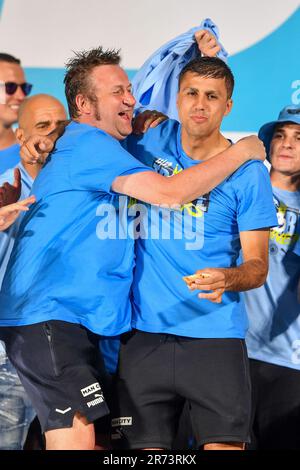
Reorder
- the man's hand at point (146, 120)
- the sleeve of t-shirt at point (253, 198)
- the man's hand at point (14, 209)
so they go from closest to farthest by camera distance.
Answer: the man's hand at point (14, 209)
the sleeve of t-shirt at point (253, 198)
the man's hand at point (146, 120)

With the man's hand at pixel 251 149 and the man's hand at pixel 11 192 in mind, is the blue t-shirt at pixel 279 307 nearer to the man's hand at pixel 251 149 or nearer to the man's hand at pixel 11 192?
the man's hand at pixel 251 149

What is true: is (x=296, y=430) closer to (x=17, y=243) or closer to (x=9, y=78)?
(x=17, y=243)

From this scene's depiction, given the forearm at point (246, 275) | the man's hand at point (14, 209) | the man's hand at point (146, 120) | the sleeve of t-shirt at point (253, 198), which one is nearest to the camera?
the forearm at point (246, 275)

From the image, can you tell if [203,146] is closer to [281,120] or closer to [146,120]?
[146,120]

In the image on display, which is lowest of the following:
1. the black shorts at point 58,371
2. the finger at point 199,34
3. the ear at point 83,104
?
the black shorts at point 58,371

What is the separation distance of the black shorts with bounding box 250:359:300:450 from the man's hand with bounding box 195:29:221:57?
4.00ft

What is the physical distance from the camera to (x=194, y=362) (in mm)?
2613

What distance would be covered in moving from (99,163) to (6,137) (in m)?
0.82

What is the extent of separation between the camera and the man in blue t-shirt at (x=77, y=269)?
2.47 metres

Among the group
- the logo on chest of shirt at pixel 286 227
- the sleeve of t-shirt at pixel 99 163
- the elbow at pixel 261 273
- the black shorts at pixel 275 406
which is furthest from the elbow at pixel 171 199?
the black shorts at pixel 275 406

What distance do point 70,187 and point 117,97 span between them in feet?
1.33

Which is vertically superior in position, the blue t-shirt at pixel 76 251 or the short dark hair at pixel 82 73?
the short dark hair at pixel 82 73

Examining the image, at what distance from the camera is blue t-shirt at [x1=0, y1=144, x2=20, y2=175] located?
3219mm

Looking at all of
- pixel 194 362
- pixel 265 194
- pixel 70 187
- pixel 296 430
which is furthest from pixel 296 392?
pixel 70 187
